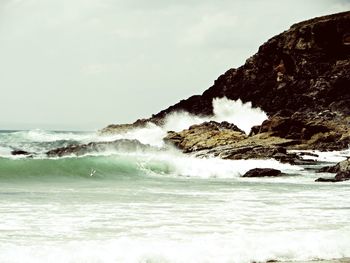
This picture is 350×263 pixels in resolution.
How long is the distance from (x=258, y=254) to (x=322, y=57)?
81236 mm

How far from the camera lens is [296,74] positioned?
290ft

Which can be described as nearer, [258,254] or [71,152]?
[258,254]

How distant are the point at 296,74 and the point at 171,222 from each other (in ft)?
260

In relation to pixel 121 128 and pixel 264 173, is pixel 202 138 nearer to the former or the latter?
pixel 264 173

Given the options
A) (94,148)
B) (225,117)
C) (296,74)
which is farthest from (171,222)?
(296,74)

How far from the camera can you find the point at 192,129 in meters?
→ 51.8

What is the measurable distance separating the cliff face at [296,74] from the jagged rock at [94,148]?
39423 mm

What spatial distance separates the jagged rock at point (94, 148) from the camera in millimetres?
40875

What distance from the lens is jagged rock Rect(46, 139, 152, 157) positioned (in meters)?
40.9

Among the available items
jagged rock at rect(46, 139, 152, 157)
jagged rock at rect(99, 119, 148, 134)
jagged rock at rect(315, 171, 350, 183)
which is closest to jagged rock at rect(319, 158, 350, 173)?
jagged rock at rect(315, 171, 350, 183)

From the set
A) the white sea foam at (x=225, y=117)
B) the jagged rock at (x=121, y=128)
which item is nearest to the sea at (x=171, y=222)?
the jagged rock at (x=121, y=128)

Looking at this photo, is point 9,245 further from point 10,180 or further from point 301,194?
point 10,180

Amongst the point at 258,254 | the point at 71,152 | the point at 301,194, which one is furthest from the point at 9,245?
the point at 71,152

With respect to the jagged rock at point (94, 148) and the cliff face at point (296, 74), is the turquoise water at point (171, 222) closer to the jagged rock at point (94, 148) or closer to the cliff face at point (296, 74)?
the jagged rock at point (94, 148)
